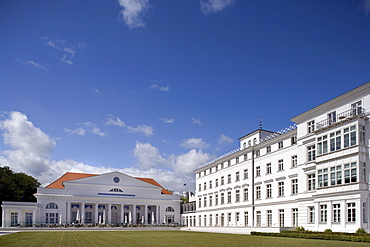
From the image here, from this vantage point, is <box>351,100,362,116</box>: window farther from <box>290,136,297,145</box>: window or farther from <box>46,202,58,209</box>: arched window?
<box>46,202,58,209</box>: arched window

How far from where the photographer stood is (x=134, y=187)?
73.6m

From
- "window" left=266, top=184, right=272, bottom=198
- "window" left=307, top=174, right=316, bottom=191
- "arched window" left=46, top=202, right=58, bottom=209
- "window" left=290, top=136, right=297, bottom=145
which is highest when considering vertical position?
"window" left=290, top=136, right=297, bottom=145

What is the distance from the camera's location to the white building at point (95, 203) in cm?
5938

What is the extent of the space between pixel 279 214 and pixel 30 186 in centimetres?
5445

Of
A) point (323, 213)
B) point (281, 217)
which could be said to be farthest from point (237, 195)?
point (323, 213)

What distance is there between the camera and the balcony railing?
27484mm

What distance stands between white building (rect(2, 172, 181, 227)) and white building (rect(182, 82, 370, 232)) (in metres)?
26.0

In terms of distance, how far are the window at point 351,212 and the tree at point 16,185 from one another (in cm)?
5718

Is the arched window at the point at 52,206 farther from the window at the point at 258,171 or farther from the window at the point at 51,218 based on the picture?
the window at the point at 258,171

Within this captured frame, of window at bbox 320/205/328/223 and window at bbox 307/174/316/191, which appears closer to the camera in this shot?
window at bbox 320/205/328/223

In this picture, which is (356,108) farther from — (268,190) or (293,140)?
(268,190)

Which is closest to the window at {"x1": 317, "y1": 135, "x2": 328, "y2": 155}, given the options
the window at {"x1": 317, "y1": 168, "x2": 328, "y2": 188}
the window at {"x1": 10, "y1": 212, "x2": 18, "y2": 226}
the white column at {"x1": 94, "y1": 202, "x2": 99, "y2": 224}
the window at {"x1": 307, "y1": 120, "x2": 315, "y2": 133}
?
the window at {"x1": 317, "y1": 168, "x2": 328, "y2": 188}

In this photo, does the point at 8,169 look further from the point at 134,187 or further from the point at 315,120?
the point at 315,120

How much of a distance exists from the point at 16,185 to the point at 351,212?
61.0 meters
